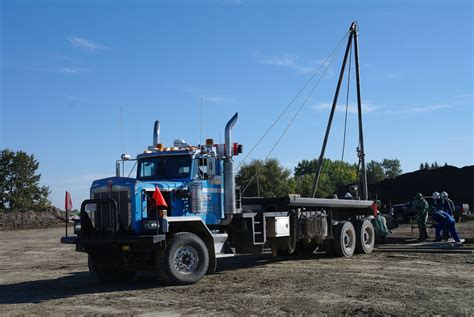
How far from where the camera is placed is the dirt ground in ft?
27.8

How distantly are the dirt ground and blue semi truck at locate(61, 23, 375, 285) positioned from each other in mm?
501

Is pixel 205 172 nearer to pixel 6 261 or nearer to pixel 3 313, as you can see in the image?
pixel 3 313

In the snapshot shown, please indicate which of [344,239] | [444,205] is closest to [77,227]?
[344,239]

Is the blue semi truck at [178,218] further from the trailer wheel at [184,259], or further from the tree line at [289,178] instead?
the tree line at [289,178]

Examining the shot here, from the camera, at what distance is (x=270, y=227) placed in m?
13.6

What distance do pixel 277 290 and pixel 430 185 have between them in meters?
37.2

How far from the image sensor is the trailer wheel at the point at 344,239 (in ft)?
52.9

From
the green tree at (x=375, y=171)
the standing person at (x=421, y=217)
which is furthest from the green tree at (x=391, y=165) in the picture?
the standing person at (x=421, y=217)

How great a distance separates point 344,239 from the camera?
647 inches

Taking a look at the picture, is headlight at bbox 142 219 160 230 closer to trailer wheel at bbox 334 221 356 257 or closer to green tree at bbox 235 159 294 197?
trailer wheel at bbox 334 221 356 257

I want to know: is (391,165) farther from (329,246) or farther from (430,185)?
(329,246)

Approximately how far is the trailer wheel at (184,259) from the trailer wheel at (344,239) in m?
5.91

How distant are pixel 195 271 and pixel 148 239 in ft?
4.40

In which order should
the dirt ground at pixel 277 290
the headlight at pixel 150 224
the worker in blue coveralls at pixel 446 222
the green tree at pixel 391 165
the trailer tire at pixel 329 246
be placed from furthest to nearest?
the green tree at pixel 391 165 < the worker in blue coveralls at pixel 446 222 < the trailer tire at pixel 329 246 < the headlight at pixel 150 224 < the dirt ground at pixel 277 290
